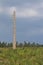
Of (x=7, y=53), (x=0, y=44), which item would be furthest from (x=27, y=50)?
(x=0, y=44)

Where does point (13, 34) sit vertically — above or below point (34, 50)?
above

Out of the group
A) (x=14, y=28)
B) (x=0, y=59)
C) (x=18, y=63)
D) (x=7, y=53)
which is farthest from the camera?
(x=14, y=28)

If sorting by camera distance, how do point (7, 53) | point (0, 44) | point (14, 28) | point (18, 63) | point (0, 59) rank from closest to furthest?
1. point (18, 63)
2. point (0, 59)
3. point (7, 53)
4. point (14, 28)
5. point (0, 44)

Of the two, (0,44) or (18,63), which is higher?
(0,44)

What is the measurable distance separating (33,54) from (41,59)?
2132mm

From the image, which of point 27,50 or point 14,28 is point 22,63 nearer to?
point 27,50

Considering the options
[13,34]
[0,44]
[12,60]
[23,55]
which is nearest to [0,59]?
[12,60]

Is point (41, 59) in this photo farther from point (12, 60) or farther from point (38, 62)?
point (12, 60)

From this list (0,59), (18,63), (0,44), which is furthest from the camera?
(0,44)

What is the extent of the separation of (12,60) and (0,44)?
38.7 feet

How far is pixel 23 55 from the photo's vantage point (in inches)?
696

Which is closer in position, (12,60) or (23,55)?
(12,60)

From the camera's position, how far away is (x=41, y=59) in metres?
15.9

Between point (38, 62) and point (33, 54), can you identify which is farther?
point (33, 54)
